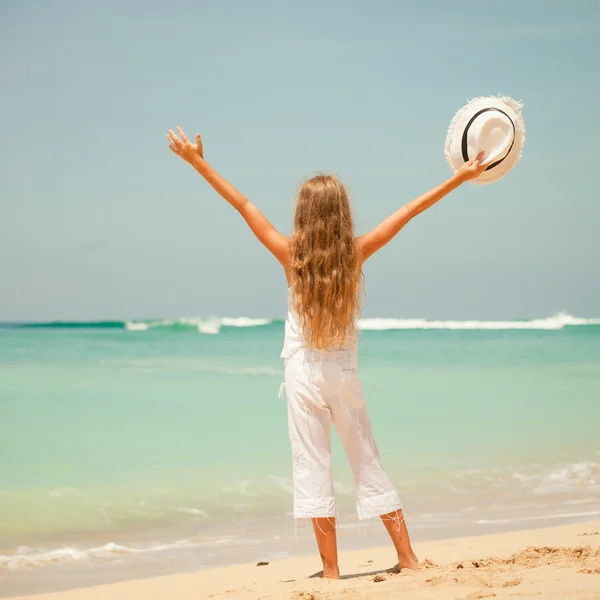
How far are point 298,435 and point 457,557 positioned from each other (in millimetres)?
1212

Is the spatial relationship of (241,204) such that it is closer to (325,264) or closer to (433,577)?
(325,264)

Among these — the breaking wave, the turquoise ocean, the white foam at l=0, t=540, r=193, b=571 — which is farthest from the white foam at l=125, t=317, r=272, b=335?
the white foam at l=0, t=540, r=193, b=571

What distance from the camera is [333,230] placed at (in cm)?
343

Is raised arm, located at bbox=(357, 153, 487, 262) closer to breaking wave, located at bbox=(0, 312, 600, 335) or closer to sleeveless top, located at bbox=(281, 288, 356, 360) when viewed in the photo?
sleeveless top, located at bbox=(281, 288, 356, 360)

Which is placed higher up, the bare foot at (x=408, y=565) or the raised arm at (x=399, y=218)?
the raised arm at (x=399, y=218)

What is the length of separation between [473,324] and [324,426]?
37.5 metres

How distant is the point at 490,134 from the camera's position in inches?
144

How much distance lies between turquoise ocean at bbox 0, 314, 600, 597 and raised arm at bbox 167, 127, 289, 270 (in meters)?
1.84

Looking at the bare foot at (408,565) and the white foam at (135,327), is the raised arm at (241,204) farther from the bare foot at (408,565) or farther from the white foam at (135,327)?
the white foam at (135,327)

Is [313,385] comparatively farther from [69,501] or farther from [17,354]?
[17,354]

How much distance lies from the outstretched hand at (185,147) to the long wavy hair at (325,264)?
49 centimetres

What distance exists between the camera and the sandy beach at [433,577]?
2904mm

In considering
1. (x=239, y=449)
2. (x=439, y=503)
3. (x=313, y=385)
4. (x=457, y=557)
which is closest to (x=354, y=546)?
(x=457, y=557)

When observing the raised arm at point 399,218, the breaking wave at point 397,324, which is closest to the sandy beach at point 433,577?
the raised arm at point 399,218
